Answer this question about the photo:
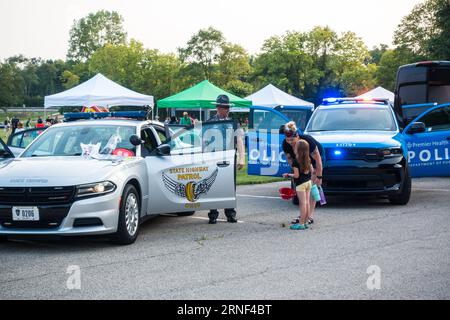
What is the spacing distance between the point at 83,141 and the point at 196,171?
1569 millimetres

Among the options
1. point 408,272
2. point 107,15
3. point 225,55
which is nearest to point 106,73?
point 225,55

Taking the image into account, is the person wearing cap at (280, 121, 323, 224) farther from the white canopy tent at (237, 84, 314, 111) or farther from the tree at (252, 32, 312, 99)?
the tree at (252, 32, 312, 99)

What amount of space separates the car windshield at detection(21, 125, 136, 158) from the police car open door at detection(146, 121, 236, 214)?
1.46 feet

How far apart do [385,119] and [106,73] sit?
86.1m

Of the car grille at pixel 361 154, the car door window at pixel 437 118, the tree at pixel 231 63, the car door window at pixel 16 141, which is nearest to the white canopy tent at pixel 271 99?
the car door window at pixel 437 118

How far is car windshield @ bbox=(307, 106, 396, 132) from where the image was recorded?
477 inches

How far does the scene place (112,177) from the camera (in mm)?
7387

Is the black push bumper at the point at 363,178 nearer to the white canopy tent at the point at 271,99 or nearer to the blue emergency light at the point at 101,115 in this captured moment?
the blue emergency light at the point at 101,115

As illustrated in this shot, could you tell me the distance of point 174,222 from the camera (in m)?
9.76

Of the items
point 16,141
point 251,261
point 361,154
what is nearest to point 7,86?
point 16,141

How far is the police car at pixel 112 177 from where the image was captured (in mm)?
7125

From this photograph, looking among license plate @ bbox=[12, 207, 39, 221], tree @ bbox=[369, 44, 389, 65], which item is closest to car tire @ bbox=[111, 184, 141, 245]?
license plate @ bbox=[12, 207, 39, 221]
